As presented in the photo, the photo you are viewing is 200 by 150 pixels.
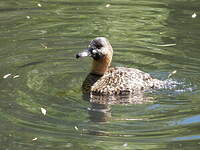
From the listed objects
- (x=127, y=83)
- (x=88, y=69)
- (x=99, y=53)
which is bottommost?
(x=88, y=69)

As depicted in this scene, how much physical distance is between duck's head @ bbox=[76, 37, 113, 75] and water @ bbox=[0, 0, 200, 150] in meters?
0.40

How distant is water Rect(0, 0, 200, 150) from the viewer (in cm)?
891

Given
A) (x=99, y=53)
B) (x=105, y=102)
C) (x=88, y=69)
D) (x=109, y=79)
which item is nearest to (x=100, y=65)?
(x=99, y=53)

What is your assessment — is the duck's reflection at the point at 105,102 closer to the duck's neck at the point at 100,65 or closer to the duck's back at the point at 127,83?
the duck's back at the point at 127,83

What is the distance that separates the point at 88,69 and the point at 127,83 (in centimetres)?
148

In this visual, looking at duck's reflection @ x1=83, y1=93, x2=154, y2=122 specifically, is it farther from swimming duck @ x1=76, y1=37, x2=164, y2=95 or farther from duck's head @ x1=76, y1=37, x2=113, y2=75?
duck's head @ x1=76, y1=37, x2=113, y2=75

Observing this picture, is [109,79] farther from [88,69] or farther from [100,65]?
[88,69]

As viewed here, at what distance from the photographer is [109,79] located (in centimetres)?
1110

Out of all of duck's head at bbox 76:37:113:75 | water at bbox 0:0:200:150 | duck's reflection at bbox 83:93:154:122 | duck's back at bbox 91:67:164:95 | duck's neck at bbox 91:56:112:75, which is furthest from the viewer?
duck's neck at bbox 91:56:112:75

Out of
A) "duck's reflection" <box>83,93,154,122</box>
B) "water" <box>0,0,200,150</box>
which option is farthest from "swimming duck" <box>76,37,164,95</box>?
"water" <box>0,0,200,150</box>

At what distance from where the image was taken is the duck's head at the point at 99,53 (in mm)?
11250

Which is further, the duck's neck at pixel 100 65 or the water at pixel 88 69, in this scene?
the duck's neck at pixel 100 65

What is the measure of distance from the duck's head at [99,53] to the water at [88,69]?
15.8 inches

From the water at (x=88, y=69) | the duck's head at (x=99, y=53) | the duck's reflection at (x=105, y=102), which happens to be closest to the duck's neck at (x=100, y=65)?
the duck's head at (x=99, y=53)
